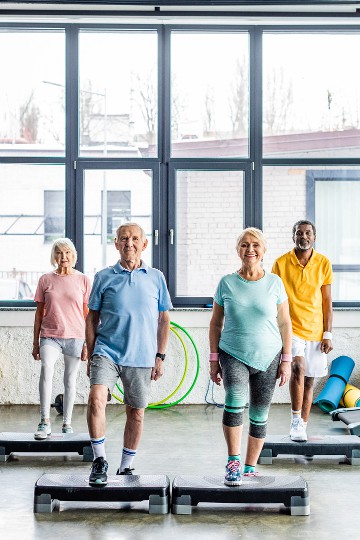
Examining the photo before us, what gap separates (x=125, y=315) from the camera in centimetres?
510

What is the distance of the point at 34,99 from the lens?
349 inches

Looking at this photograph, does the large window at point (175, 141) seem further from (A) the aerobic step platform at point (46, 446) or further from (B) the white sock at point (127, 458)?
(B) the white sock at point (127, 458)

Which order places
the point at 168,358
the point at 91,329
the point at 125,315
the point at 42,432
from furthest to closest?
the point at 168,358 → the point at 42,432 → the point at 91,329 → the point at 125,315

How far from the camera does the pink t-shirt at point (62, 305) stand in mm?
6664

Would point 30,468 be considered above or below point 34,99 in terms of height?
below

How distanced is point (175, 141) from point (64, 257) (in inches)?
99.2

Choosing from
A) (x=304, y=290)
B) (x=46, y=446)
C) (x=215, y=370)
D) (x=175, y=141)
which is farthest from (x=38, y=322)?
(x=175, y=141)

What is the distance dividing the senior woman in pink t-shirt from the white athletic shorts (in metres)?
1.47

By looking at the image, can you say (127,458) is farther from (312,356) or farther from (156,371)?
(312,356)

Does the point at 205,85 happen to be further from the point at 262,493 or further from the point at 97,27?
the point at 262,493

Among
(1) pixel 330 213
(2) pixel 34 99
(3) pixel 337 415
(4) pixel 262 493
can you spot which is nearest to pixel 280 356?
(4) pixel 262 493

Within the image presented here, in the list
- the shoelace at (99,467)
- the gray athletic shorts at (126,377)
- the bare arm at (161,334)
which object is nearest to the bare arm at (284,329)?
the bare arm at (161,334)

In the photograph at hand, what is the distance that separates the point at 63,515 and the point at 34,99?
486 centimetres

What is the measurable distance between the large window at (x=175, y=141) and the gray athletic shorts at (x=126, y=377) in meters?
3.64
